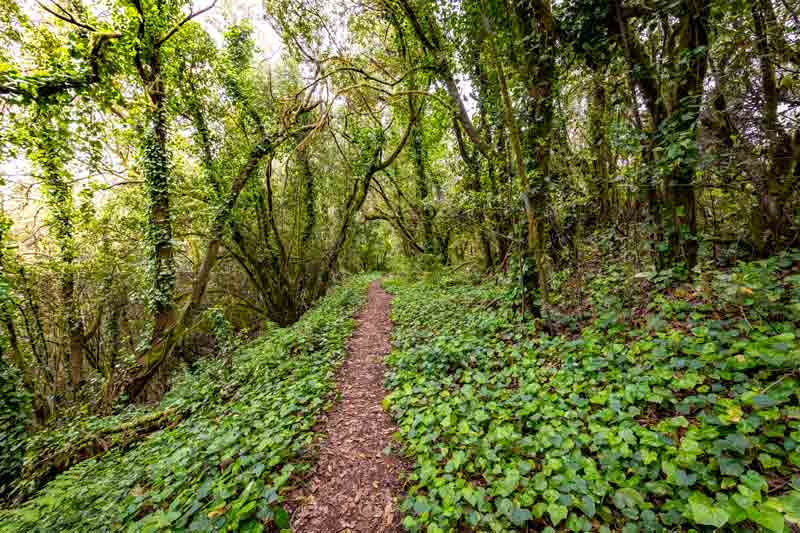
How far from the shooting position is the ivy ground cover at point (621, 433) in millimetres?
1830

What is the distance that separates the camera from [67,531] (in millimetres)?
2756

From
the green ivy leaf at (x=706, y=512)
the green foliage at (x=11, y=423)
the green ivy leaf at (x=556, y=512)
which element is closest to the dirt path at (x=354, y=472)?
the green ivy leaf at (x=556, y=512)

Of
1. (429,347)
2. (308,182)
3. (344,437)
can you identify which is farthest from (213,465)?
(308,182)

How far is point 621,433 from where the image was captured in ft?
7.55

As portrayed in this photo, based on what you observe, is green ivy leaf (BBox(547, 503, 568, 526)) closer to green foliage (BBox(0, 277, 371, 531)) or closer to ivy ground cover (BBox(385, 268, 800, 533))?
ivy ground cover (BBox(385, 268, 800, 533))

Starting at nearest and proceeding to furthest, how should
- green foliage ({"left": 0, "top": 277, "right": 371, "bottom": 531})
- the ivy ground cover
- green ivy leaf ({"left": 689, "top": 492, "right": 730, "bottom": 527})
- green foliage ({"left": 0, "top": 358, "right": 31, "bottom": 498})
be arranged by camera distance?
green ivy leaf ({"left": 689, "top": 492, "right": 730, "bottom": 527}) → the ivy ground cover → green foliage ({"left": 0, "top": 277, "right": 371, "bottom": 531}) → green foliage ({"left": 0, "top": 358, "right": 31, "bottom": 498})

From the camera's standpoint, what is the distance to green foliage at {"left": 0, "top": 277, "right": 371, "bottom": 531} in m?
2.39

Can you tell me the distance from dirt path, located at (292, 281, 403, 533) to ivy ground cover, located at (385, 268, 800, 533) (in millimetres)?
228

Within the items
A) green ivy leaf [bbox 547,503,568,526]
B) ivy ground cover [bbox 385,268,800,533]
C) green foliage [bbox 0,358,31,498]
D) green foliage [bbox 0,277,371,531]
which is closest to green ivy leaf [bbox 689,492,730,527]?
ivy ground cover [bbox 385,268,800,533]

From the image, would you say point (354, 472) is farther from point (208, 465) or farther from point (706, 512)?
point (706, 512)

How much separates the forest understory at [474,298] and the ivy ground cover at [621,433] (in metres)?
0.02

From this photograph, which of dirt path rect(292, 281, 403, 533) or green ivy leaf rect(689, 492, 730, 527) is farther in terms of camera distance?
dirt path rect(292, 281, 403, 533)

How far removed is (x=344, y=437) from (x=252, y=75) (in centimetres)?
1200

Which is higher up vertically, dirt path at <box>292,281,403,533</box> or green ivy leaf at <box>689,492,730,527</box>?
green ivy leaf at <box>689,492,730,527</box>
